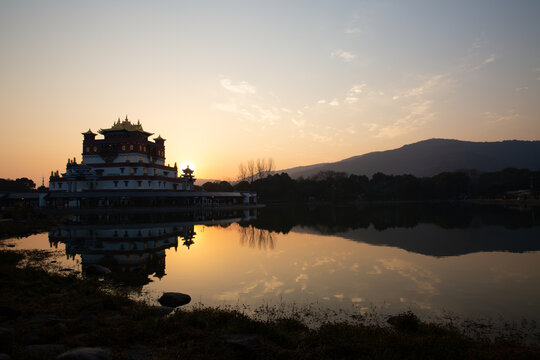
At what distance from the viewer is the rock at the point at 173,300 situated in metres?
12.8

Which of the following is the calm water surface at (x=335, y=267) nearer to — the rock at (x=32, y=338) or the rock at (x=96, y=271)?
the rock at (x=96, y=271)

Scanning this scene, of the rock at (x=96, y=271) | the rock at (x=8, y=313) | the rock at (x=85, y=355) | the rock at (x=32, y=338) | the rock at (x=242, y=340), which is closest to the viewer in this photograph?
the rock at (x=85, y=355)

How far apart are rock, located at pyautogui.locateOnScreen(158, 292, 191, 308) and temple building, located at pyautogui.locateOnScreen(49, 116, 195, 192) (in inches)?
2642

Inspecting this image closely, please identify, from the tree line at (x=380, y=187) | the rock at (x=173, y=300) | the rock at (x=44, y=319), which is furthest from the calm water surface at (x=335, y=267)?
the tree line at (x=380, y=187)

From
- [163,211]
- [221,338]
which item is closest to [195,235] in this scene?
[221,338]

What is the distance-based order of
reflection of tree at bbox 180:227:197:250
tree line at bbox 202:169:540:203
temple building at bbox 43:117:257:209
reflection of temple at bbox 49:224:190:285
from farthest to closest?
1. tree line at bbox 202:169:540:203
2. temple building at bbox 43:117:257:209
3. reflection of tree at bbox 180:227:197:250
4. reflection of temple at bbox 49:224:190:285

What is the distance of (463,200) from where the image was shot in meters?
139

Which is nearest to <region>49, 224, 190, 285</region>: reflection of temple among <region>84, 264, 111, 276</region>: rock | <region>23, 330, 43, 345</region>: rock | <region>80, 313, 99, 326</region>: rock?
<region>84, 264, 111, 276</region>: rock

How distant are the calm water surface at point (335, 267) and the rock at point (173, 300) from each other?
47 cm

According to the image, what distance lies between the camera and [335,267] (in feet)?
64.6

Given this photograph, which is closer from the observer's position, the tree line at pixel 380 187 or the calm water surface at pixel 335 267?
the calm water surface at pixel 335 267

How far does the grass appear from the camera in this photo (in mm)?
7844

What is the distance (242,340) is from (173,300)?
18.3 ft

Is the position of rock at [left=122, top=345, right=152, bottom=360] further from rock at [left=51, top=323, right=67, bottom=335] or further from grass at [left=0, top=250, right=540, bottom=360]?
rock at [left=51, top=323, right=67, bottom=335]
